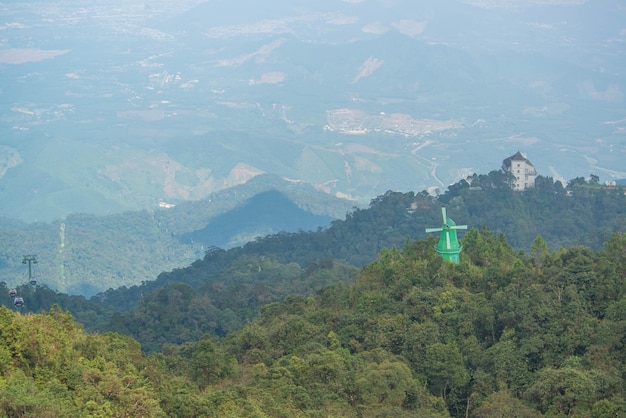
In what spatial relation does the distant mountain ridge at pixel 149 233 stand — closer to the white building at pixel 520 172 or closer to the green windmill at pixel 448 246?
the white building at pixel 520 172

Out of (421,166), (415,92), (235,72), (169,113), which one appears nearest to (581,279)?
(421,166)

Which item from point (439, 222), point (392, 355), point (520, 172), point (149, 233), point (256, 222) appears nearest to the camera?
point (392, 355)

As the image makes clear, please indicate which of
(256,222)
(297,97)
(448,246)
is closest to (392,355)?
(448,246)

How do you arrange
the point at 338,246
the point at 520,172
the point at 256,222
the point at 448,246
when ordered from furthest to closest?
the point at 256,222 → the point at 520,172 → the point at 338,246 → the point at 448,246

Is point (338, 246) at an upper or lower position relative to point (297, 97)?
lower

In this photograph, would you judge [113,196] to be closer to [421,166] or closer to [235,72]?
[421,166]

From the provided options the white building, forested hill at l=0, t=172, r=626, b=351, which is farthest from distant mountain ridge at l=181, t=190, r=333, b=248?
the white building

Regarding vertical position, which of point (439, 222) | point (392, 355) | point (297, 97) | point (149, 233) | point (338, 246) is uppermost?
point (297, 97)

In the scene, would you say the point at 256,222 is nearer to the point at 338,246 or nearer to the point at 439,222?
the point at 338,246

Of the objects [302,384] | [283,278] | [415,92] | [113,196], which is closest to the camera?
[302,384]

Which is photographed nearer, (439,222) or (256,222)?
(439,222)
